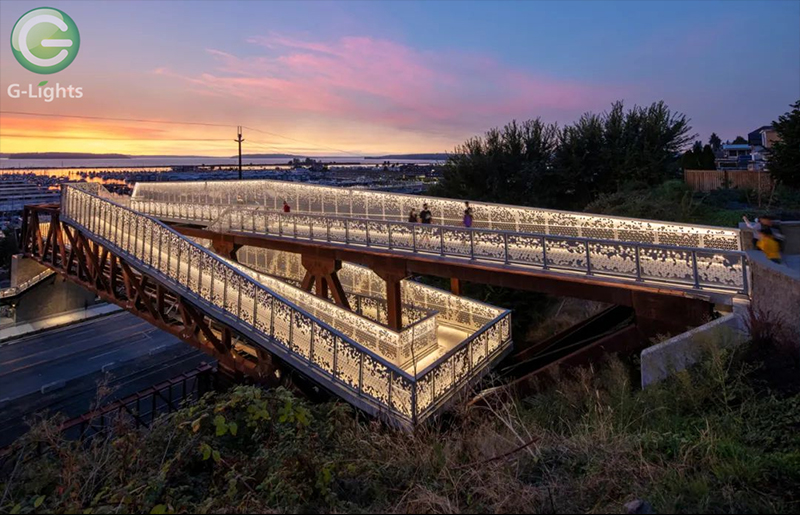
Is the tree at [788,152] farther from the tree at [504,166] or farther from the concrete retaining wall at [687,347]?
the concrete retaining wall at [687,347]

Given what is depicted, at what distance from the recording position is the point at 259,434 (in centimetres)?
458

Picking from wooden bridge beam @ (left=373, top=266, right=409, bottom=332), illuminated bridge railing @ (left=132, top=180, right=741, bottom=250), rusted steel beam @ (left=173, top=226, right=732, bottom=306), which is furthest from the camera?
wooden bridge beam @ (left=373, top=266, right=409, bottom=332)

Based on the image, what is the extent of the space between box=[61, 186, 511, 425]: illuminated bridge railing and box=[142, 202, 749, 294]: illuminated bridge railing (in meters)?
2.34

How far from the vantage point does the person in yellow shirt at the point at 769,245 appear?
776 centimetres

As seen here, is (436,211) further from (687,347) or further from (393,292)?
(687,347)

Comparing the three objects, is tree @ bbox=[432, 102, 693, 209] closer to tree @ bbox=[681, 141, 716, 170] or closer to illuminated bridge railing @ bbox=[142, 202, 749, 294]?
tree @ bbox=[681, 141, 716, 170]

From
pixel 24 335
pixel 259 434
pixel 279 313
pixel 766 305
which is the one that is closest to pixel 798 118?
pixel 766 305

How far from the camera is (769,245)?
786 centimetres

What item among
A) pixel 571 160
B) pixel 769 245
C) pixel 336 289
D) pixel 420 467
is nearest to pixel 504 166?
pixel 571 160

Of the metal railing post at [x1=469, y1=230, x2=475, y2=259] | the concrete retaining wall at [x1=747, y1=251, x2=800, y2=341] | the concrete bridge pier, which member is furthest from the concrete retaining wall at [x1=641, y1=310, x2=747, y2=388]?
the metal railing post at [x1=469, y1=230, x2=475, y2=259]

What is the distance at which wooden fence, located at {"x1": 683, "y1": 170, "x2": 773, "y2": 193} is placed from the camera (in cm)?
1983

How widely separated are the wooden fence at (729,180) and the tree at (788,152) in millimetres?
818

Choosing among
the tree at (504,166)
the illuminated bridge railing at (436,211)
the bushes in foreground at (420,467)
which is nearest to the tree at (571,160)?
the tree at (504,166)

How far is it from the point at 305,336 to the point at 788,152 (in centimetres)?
2115
